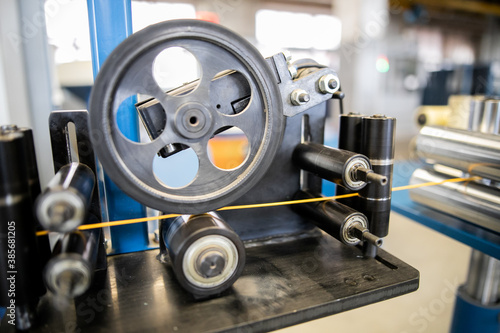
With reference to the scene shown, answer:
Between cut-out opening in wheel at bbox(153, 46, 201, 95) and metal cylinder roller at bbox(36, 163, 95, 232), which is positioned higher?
cut-out opening in wheel at bbox(153, 46, 201, 95)

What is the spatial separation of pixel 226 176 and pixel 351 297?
315 millimetres

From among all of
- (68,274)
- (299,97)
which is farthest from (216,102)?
(68,274)

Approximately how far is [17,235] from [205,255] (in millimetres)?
290

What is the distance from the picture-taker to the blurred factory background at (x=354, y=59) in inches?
63.8

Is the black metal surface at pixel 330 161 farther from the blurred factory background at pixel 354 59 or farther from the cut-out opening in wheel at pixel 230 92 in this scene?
the blurred factory background at pixel 354 59

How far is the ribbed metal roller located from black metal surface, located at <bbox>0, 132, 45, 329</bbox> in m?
0.12

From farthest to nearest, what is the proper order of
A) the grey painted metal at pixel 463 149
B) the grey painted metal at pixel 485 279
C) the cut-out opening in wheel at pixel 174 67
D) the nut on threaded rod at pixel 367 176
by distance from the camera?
the cut-out opening in wheel at pixel 174 67
the grey painted metal at pixel 485 279
the grey painted metal at pixel 463 149
the nut on threaded rod at pixel 367 176

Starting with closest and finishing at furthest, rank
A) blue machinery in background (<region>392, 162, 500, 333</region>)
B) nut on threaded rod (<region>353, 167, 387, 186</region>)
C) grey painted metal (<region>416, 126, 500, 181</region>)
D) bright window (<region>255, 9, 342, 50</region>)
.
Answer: nut on threaded rod (<region>353, 167, 387, 186</region>)
grey painted metal (<region>416, 126, 500, 181</region>)
blue machinery in background (<region>392, 162, 500, 333</region>)
bright window (<region>255, 9, 342, 50</region>)

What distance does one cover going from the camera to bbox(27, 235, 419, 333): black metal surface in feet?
1.81

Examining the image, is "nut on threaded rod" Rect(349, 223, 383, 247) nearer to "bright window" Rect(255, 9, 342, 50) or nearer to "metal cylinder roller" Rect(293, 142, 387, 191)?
"metal cylinder roller" Rect(293, 142, 387, 191)

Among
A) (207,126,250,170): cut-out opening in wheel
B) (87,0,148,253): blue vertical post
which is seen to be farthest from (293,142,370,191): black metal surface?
(207,126,250,170): cut-out opening in wheel

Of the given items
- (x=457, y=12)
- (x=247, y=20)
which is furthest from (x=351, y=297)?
(x=457, y=12)

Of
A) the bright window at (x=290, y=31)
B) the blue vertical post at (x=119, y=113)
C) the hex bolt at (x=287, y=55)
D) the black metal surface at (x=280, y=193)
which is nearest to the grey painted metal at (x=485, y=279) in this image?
the black metal surface at (x=280, y=193)

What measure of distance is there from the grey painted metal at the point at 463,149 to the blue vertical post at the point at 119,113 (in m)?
0.83
